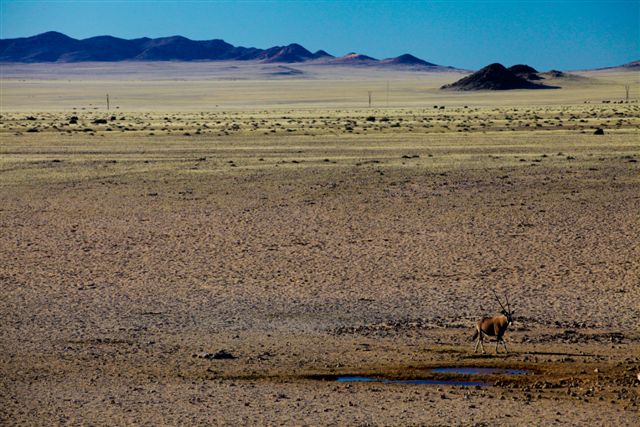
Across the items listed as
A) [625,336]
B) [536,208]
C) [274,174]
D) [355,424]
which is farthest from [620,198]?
[355,424]

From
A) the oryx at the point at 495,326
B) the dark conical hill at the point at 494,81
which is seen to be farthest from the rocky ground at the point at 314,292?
the dark conical hill at the point at 494,81

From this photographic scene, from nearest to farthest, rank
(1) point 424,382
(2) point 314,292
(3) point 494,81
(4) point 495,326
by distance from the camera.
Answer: (1) point 424,382, (4) point 495,326, (2) point 314,292, (3) point 494,81

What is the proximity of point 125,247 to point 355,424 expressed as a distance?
369 inches

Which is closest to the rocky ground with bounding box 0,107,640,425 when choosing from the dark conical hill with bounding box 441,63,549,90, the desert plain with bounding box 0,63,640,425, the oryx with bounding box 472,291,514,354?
the desert plain with bounding box 0,63,640,425

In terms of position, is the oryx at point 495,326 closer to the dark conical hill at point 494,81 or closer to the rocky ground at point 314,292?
the rocky ground at point 314,292

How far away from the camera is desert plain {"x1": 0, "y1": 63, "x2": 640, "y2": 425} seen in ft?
30.4

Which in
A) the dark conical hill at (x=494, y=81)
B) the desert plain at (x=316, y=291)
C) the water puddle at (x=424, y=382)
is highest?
the water puddle at (x=424, y=382)

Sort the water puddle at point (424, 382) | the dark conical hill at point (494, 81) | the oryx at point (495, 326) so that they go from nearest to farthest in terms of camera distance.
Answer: the water puddle at point (424, 382) → the oryx at point (495, 326) → the dark conical hill at point (494, 81)

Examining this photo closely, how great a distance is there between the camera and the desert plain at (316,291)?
9.27 m

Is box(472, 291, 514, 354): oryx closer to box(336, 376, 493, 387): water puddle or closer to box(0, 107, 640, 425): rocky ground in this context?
box(0, 107, 640, 425): rocky ground

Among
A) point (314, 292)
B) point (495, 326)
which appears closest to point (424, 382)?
point (495, 326)

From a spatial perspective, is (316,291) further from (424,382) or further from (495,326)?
(424,382)

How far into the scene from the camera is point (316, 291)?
1391 centimetres

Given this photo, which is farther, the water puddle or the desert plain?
the water puddle
